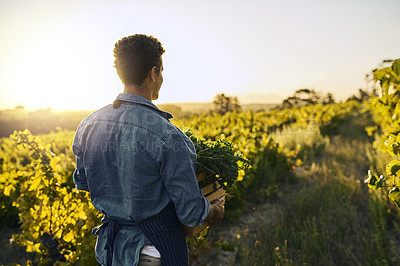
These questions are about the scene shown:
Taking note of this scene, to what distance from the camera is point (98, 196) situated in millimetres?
1396

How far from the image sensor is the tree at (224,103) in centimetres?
1445

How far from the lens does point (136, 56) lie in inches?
49.8

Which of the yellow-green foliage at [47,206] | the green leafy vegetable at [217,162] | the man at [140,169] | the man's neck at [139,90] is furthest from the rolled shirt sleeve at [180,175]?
the yellow-green foliage at [47,206]

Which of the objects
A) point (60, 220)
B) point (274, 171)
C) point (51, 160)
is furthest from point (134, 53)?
point (274, 171)

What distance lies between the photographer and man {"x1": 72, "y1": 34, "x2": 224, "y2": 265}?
3.89 feet

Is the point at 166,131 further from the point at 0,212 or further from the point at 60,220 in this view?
the point at 0,212

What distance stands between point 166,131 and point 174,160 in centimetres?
14

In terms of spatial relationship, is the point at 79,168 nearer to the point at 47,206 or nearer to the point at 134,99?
the point at 134,99

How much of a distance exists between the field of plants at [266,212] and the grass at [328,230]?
14 millimetres

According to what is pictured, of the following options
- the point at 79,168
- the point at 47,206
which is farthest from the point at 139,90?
the point at 47,206

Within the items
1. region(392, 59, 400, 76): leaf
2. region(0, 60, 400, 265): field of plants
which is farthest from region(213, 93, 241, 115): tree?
region(392, 59, 400, 76): leaf

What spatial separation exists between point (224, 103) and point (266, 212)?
10409mm

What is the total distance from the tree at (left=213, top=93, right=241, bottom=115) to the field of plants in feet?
27.4

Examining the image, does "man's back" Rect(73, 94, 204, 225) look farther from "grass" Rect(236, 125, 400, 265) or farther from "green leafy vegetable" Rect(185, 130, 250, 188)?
"grass" Rect(236, 125, 400, 265)
